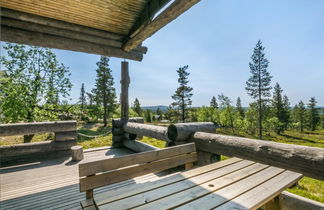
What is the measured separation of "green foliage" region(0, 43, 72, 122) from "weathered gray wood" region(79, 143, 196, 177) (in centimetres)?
829

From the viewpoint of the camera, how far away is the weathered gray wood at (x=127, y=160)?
1.47m

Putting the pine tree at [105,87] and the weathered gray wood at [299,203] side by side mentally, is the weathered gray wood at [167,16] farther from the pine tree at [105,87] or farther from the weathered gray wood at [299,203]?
the pine tree at [105,87]

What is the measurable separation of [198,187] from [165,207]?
0.43 m

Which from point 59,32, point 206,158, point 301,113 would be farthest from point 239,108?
point 59,32

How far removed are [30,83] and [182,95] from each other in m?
22.8

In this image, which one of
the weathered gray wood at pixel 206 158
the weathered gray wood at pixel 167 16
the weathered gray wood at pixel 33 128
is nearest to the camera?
the weathered gray wood at pixel 167 16

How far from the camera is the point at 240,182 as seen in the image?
1506mm

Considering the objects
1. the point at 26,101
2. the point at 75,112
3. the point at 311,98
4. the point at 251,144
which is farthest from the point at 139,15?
the point at 311,98

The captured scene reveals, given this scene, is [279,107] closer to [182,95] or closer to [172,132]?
[182,95]

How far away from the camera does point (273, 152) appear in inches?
73.2

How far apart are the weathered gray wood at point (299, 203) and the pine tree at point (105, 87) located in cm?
2263

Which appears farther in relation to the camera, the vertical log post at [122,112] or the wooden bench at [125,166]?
the vertical log post at [122,112]

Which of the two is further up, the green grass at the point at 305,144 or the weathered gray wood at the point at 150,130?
the weathered gray wood at the point at 150,130

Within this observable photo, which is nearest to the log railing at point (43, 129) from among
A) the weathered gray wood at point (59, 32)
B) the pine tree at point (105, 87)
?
the weathered gray wood at point (59, 32)
